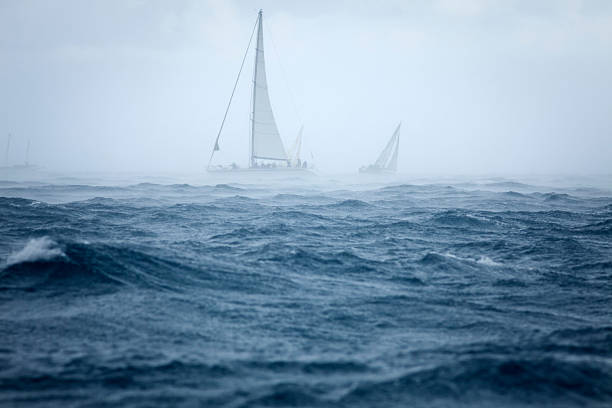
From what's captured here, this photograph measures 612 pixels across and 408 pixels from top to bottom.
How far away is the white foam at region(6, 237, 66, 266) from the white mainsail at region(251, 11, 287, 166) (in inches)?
2109

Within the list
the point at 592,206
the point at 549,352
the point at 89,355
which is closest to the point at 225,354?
the point at 89,355

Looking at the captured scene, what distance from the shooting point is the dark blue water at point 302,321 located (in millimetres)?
5375

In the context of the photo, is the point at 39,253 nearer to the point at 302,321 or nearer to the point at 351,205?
the point at 302,321

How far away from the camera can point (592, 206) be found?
3144 cm

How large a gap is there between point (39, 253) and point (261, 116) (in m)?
56.6

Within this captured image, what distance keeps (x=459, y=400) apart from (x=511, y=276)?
7264mm

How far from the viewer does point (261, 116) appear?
6550 centimetres

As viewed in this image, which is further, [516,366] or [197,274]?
[197,274]

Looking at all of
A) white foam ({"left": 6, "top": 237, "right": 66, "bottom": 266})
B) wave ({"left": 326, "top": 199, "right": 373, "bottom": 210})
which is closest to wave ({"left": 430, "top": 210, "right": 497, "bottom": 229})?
wave ({"left": 326, "top": 199, "right": 373, "bottom": 210})

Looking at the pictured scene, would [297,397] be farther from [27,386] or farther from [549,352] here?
[549,352]

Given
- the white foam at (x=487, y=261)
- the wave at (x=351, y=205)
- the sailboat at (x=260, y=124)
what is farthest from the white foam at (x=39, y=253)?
the sailboat at (x=260, y=124)

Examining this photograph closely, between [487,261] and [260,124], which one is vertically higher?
[260,124]

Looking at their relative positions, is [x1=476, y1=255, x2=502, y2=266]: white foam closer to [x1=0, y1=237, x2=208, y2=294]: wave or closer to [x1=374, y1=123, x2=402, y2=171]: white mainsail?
[x1=0, y1=237, x2=208, y2=294]: wave

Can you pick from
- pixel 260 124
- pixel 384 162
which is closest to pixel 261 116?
pixel 260 124
